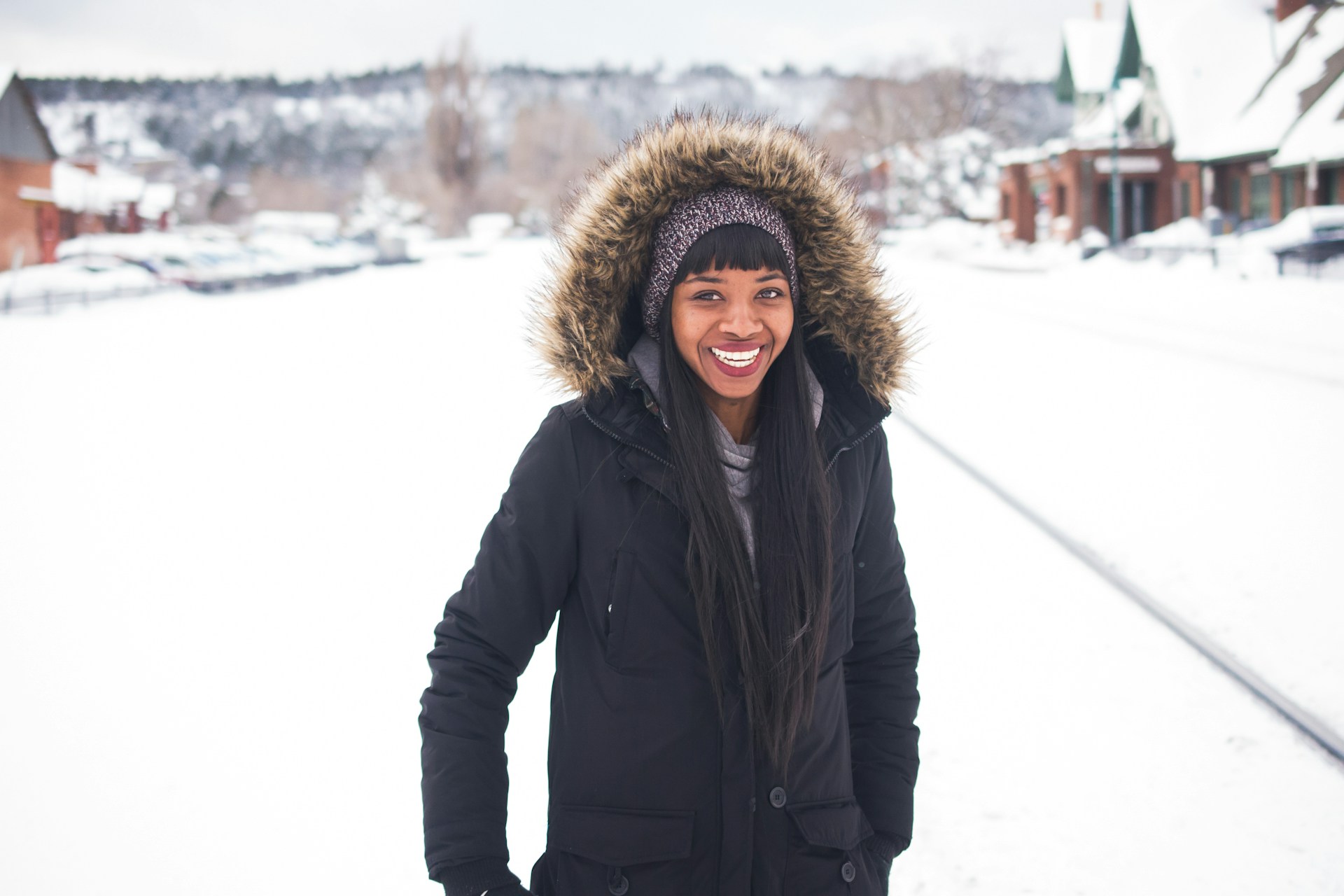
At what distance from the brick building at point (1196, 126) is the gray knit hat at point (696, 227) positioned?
2655 centimetres

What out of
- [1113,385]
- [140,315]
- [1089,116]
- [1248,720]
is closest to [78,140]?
[140,315]

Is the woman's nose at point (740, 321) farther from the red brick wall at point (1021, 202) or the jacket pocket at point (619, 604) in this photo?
the red brick wall at point (1021, 202)

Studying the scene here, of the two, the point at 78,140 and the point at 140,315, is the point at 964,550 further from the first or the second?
the point at 78,140

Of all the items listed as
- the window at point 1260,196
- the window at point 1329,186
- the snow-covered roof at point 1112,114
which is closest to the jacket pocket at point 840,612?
the window at point 1329,186

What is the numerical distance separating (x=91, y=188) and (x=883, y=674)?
50680mm

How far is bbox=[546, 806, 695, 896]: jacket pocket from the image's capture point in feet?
5.67

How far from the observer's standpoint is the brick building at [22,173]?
32.2 m

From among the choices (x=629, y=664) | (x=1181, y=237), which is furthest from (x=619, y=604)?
(x=1181, y=237)

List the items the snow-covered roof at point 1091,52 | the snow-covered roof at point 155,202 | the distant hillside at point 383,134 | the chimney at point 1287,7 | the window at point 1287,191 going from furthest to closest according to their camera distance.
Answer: the distant hillside at point 383,134 < the snow-covered roof at point 155,202 < the snow-covered roof at point 1091,52 < the chimney at point 1287,7 < the window at point 1287,191

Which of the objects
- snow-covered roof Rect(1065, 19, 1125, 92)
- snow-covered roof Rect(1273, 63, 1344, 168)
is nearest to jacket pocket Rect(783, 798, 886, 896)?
snow-covered roof Rect(1273, 63, 1344, 168)

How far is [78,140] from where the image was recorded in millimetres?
66250

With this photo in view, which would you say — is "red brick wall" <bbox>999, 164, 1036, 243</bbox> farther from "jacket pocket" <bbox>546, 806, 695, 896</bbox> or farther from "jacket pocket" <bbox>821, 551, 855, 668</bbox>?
"jacket pocket" <bbox>546, 806, 695, 896</bbox>

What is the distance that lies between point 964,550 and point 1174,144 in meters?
36.8

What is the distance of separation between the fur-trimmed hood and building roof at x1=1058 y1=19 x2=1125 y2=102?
50931 mm
